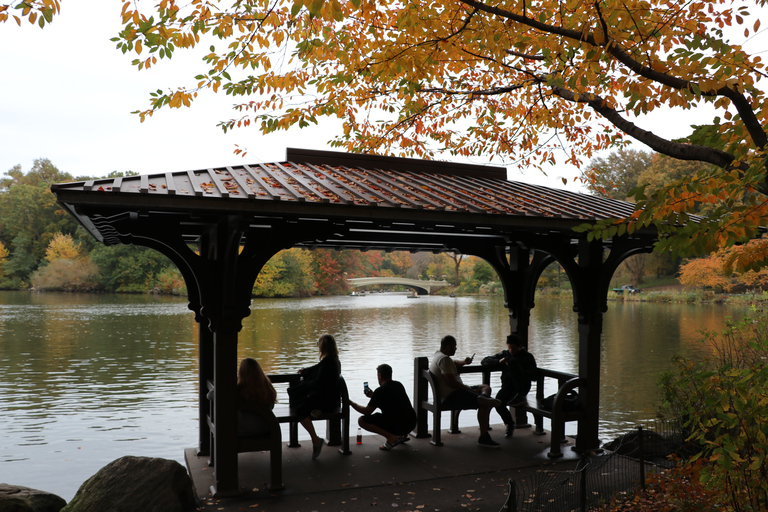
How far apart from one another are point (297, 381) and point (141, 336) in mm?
19123

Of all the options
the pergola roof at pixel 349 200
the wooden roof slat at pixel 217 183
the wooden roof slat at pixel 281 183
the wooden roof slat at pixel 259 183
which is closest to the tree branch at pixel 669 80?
the pergola roof at pixel 349 200

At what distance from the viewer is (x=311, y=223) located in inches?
242

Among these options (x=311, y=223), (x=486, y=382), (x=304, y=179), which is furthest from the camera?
(x=486, y=382)

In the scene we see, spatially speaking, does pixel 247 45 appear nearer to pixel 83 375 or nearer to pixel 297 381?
pixel 297 381

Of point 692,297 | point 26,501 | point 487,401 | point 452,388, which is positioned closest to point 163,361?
point 452,388

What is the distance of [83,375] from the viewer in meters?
16.3

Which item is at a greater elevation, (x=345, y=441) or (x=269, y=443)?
(x=269, y=443)

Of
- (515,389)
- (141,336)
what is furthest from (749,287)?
(515,389)

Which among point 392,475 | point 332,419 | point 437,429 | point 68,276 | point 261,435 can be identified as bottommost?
point 392,475

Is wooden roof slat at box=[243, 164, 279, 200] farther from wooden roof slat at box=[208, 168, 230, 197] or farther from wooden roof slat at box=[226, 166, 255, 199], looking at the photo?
wooden roof slat at box=[208, 168, 230, 197]

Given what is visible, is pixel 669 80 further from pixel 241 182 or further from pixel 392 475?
pixel 392 475

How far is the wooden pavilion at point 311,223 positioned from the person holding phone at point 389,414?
6.09 feet

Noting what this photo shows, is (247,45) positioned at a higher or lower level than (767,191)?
higher

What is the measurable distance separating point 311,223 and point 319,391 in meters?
2.16
